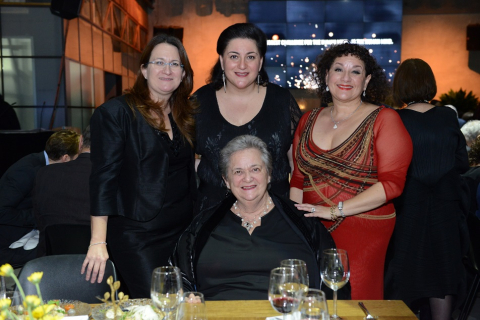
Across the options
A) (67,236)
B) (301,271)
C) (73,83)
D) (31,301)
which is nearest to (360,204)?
(301,271)

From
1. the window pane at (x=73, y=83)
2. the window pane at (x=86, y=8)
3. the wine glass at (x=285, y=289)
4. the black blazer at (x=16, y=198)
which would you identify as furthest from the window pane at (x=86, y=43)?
the wine glass at (x=285, y=289)

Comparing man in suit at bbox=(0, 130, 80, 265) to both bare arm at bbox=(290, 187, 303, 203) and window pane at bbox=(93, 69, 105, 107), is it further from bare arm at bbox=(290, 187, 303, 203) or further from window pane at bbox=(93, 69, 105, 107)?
window pane at bbox=(93, 69, 105, 107)

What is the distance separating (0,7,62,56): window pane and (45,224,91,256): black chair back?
6701mm

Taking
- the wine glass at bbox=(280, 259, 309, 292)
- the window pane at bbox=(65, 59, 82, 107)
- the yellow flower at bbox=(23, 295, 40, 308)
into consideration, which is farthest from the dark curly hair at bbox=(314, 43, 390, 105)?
the window pane at bbox=(65, 59, 82, 107)

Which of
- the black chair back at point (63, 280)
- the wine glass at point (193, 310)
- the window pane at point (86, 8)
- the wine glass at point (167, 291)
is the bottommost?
the black chair back at point (63, 280)

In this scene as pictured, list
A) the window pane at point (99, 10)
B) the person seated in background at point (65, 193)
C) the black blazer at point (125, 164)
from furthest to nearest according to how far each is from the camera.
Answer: the window pane at point (99, 10) → the person seated in background at point (65, 193) → the black blazer at point (125, 164)

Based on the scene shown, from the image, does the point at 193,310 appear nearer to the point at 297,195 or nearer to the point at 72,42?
the point at 297,195

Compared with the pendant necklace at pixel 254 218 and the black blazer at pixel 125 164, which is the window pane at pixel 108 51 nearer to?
the black blazer at pixel 125 164

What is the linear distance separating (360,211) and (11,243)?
2.66m

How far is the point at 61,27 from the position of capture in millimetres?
8570

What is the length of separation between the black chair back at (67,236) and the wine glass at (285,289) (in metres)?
1.59

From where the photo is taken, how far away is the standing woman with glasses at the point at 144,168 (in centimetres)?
223

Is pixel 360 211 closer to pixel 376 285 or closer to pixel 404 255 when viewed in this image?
pixel 376 285

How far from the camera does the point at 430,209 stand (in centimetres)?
308
